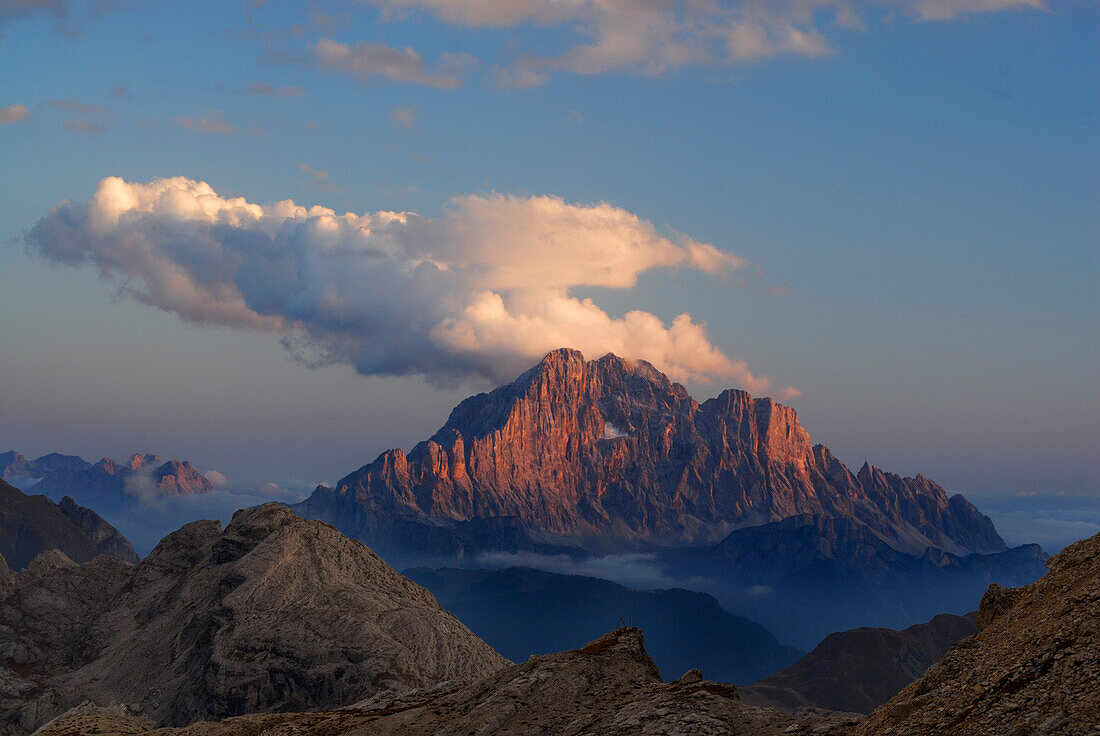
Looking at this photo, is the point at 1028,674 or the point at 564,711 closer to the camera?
the point at 1028,674

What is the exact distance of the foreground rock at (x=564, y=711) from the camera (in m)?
66.3

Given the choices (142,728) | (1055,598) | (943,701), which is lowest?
(142,728)

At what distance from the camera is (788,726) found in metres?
63.4

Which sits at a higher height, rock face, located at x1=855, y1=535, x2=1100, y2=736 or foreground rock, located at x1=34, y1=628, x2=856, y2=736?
rock face, located at x1=855, y1=535, x2=1100, y2=736

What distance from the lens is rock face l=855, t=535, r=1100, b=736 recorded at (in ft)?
133

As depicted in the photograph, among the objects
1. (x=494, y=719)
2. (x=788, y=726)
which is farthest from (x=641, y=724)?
(x=494, y=719)

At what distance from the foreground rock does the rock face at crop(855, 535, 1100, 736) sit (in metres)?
10.5

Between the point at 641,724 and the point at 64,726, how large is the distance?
207 feet

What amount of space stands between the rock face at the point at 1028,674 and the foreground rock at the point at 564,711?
10.5 meters

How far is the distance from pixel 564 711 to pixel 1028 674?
4393 centimetres

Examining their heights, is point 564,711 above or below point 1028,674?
below

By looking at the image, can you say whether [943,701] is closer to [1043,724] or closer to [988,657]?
[988,657]

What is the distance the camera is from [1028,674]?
145 feet

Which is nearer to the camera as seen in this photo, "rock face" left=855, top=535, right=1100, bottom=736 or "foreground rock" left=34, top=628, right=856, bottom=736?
"rock face" left=855, top=535, right=1100, bottom=736
